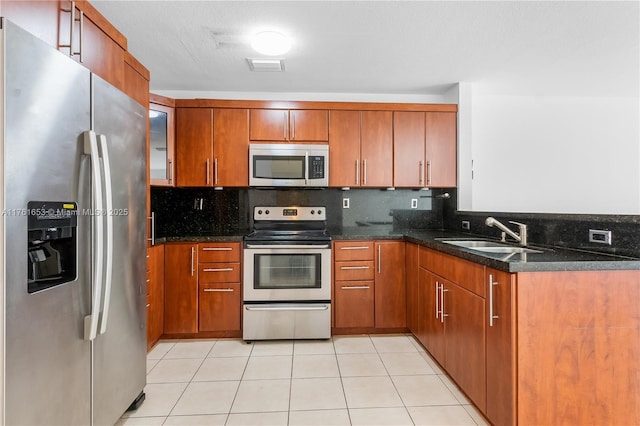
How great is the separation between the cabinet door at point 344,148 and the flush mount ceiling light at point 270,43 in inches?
32.5

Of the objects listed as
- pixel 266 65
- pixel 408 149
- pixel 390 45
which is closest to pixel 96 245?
pixel 266 65

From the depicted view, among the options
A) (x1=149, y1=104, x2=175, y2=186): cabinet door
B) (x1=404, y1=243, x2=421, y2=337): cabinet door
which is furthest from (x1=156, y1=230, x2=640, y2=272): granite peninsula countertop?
(x1=149, y1=104, x2=175, y2=186): cabinet door

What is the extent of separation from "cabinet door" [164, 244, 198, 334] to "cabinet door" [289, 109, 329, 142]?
52.9 inches

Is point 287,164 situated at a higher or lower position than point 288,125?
lower

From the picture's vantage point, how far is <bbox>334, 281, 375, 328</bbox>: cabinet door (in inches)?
116

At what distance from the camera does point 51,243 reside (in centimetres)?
124

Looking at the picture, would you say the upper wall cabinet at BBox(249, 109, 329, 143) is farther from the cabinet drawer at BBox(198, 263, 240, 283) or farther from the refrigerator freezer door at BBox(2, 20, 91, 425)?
the refrigerator freezer door at BBox(2, 20, 91, 425)

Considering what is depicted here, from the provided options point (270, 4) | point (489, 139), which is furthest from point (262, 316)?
point (489, 139)

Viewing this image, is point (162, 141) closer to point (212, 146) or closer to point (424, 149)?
point (212, 146)

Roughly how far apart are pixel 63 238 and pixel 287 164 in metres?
2.01

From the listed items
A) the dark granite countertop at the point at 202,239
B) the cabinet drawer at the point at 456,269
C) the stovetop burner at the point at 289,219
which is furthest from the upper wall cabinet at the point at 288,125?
the cabinet drawer at the point at 456,269

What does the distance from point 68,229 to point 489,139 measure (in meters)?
3.66

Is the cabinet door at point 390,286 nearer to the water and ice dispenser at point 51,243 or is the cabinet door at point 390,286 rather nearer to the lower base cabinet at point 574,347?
the lower base cabinet at point 574,347

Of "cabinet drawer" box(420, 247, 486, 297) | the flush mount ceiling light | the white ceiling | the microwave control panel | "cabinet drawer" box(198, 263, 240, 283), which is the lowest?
"cabinet drawer" box(198, 263, 240, 283)
